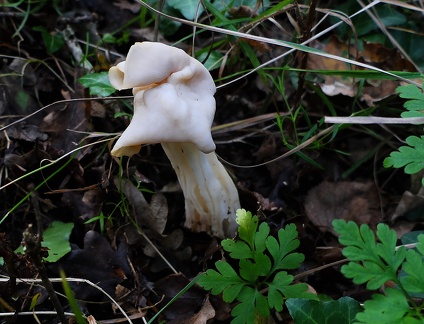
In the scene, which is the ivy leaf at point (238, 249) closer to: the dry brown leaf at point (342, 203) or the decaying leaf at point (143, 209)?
the decaying leaf at point (143, 209)

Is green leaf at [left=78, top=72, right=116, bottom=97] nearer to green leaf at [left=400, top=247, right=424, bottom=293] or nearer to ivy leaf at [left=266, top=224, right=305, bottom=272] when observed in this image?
Result: ivy leaf at [left=266, top=224, right=305, bottom=272]

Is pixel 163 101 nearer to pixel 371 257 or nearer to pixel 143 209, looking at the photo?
pixel 143 209

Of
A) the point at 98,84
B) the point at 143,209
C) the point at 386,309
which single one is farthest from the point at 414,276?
the point at 98,84

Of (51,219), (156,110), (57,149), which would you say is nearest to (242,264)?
(156,110)

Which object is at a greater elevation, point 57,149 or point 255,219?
point 255,219

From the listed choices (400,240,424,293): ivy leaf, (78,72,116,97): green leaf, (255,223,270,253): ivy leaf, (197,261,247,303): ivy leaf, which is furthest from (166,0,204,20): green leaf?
(400,240,424,293): ivy leaf

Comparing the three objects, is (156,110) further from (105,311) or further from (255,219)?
(105,311)

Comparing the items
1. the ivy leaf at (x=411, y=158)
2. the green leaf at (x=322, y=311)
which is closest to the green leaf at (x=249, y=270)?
the green leaf at (x=322, y=311)
